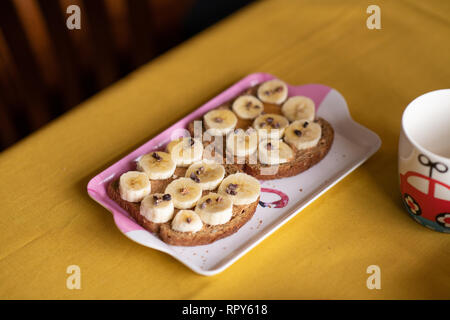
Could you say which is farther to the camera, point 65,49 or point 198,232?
point 65,49

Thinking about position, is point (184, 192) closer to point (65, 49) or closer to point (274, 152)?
point (274, 152)

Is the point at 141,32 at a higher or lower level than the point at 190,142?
lower

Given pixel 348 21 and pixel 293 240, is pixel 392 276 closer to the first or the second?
pixel 293 240

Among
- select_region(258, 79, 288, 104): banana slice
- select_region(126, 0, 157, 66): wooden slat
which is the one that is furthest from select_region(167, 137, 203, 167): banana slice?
select_region(126, 0, 157, 66): wooden slat

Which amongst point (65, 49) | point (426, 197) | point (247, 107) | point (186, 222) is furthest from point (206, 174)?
point (65, 49)

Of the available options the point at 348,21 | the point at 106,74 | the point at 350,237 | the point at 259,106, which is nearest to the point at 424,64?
the point at 348,21

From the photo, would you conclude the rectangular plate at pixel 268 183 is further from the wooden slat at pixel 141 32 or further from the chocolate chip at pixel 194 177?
the wooden slat at pixel 141 32

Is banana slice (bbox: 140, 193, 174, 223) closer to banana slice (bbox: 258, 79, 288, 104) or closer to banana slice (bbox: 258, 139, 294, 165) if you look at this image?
banana slice (bbox: 258, 139, 294, 165)
